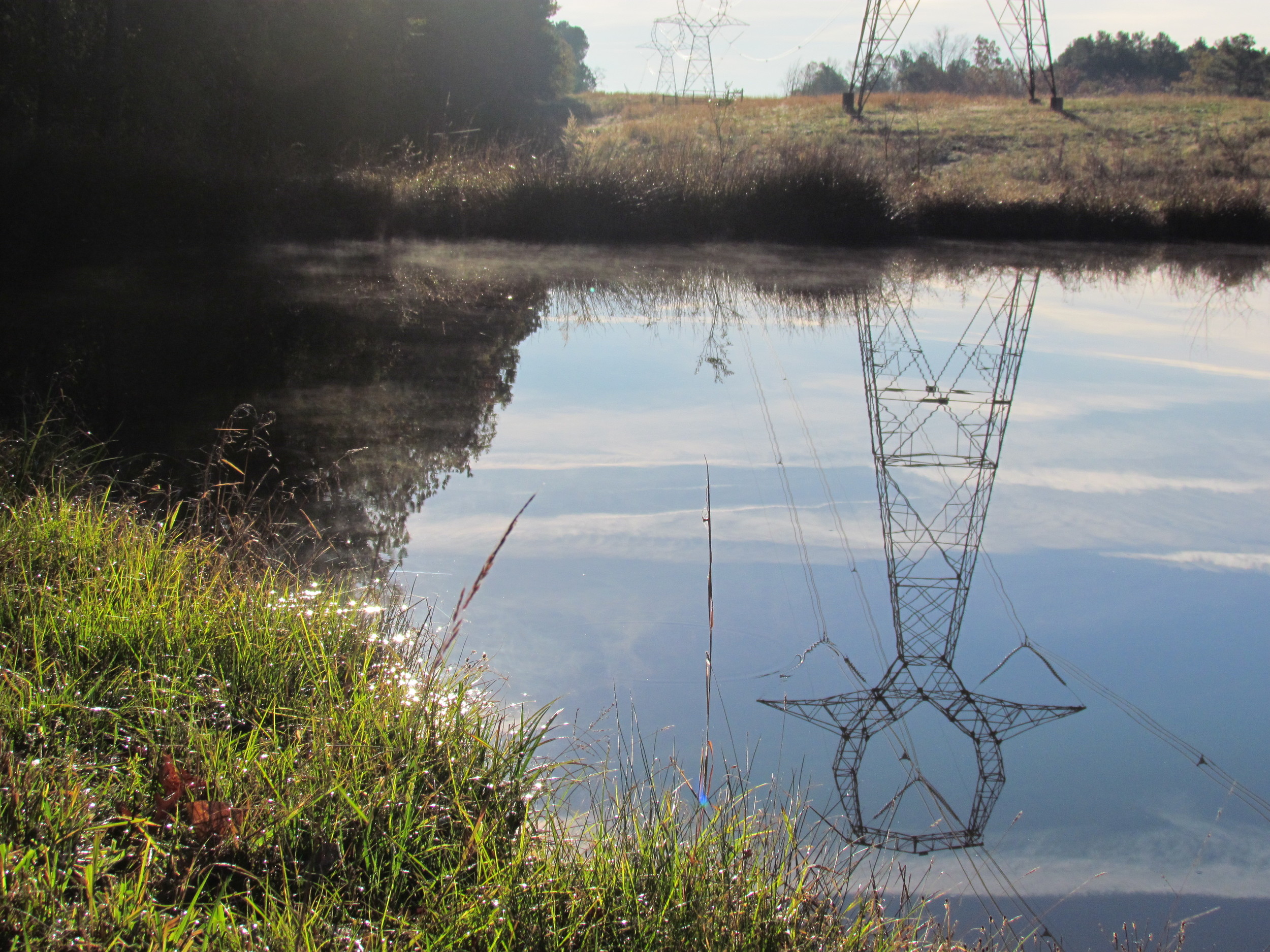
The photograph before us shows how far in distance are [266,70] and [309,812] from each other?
1594 centimetres

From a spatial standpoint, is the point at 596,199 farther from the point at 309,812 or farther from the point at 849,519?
the point at 309,812

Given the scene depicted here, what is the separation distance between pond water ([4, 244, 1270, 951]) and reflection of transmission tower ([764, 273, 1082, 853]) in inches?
0.6

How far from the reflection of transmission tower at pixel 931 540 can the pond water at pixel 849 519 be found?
16mm

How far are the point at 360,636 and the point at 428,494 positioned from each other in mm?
1629

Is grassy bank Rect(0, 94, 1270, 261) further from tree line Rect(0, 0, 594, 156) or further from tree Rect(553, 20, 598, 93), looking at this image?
tree Rect(553, 20, 598, 93)

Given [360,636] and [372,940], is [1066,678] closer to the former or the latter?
[360,636]

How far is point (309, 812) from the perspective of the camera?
5.49 feet

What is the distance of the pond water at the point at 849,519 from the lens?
2.33 metres

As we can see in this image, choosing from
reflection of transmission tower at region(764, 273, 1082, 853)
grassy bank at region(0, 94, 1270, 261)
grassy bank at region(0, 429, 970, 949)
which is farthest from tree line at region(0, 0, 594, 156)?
grassy bank at region(0, 429, 970, 949)

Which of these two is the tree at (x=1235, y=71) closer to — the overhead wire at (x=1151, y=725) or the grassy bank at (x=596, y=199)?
the grassy bank at (x=596, y=199)

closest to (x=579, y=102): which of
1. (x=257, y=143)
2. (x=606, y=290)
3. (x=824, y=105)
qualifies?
(x=824, y=105)

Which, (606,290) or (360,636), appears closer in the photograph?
(360,636)

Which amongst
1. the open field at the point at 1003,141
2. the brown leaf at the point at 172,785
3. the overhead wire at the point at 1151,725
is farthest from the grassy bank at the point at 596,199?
the overhead wire at the point at 1151,725

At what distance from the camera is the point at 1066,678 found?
112 inches
